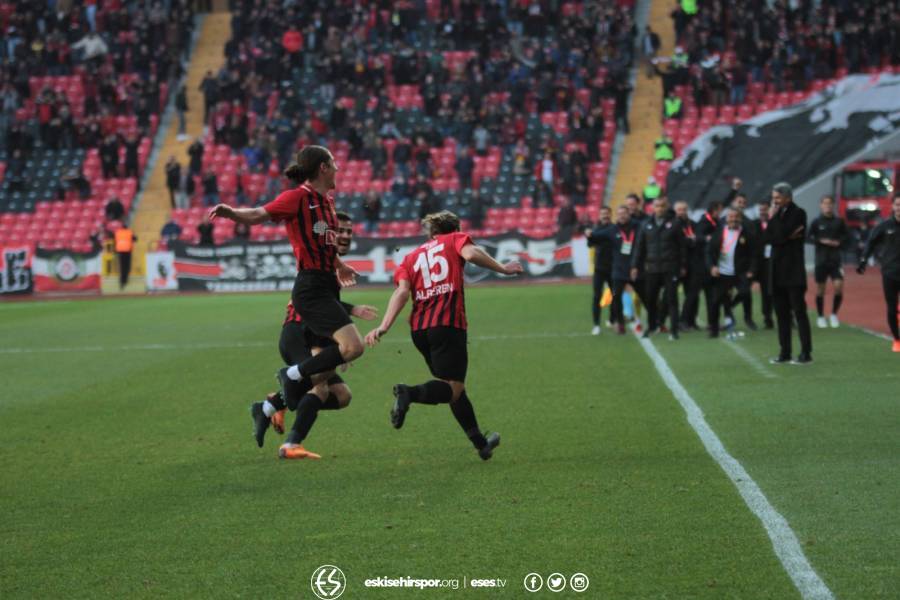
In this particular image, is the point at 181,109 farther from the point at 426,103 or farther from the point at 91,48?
the point at 426,103

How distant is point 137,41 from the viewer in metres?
47.6

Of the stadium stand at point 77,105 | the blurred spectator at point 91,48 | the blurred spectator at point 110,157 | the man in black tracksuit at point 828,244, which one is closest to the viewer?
the man in black tracksuit at point 828,244

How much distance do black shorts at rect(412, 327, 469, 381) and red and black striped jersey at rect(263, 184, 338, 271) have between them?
833 mm

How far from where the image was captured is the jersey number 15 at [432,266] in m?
9.05

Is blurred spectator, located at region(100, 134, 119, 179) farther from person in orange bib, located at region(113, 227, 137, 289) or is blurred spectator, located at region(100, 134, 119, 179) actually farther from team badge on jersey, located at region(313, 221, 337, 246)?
team badge on jersey, located at region(313, 221, 337, 246)

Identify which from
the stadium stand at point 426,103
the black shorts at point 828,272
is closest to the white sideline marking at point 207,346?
the black shorts at point 828,272

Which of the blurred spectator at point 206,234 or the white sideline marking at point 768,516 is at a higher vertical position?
the white sideline marking at point 768,516

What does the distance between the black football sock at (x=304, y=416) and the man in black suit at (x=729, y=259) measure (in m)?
10.3

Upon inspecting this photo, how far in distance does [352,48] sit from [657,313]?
28291 mm

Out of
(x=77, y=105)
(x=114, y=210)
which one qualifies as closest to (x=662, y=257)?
(x=114, y=210)

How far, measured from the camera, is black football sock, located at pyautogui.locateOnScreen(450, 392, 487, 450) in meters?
9.09

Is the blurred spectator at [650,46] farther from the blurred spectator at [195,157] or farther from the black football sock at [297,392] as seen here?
the black football sock at [297,392]

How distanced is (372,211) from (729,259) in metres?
20.0

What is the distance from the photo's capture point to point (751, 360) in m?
15.5
